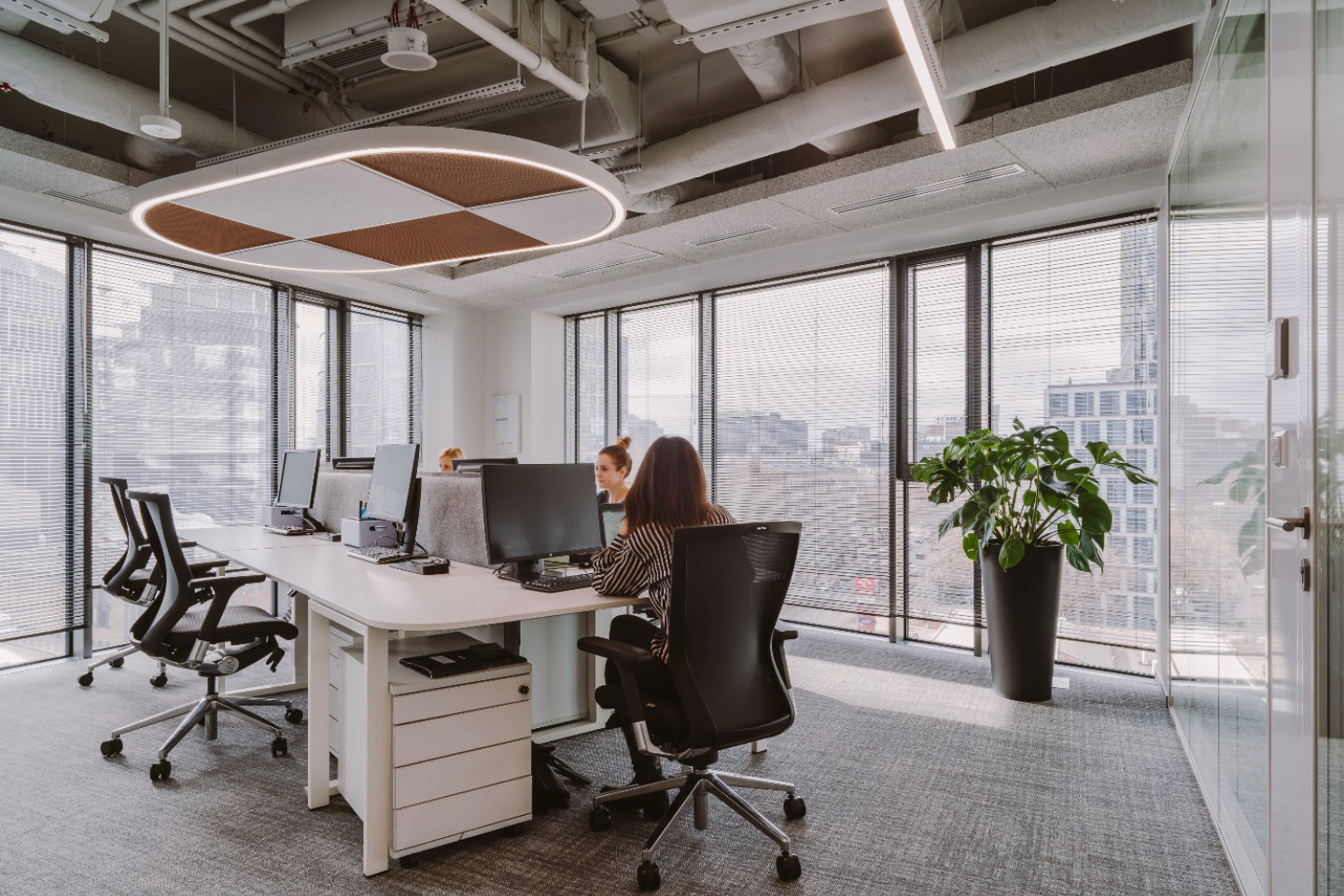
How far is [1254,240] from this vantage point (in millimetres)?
1780

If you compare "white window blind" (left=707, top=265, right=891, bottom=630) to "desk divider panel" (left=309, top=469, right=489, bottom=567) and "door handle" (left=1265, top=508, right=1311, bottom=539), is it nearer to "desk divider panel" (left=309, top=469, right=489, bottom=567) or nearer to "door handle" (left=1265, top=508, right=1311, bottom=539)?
"desk divider panel" (left=309, top=469, right=489, bottom=567)

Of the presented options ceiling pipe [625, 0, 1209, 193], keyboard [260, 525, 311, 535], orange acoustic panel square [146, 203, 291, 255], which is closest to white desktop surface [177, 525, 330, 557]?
keyboard [260, 525, 311, 535]

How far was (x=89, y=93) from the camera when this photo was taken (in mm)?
3158

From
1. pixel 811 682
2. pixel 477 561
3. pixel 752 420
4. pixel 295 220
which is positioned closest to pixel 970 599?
pixel 811 682

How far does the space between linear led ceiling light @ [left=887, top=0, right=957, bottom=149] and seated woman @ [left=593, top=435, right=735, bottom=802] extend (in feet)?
4.36

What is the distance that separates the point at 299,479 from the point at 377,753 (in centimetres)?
295

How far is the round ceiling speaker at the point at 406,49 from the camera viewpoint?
8.25 feet

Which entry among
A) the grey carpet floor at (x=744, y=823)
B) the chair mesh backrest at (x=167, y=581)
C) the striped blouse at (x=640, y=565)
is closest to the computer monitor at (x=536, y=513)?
the striped blouse at (x=640, y=565)

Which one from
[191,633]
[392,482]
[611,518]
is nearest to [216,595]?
[191,633]

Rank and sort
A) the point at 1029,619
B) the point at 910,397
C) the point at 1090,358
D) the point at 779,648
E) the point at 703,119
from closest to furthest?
the point at 779,648
the point at 1029,619
the point at 1090,358
the point at 703,119
the point at 910,397

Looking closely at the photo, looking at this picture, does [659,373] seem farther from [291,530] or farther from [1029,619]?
[1029,619]

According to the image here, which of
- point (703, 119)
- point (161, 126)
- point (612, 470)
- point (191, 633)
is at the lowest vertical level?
point (191, 633)

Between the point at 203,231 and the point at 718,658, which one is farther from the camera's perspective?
the point at 203,231

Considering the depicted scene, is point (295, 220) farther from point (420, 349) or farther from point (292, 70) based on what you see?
point (420, 349)
